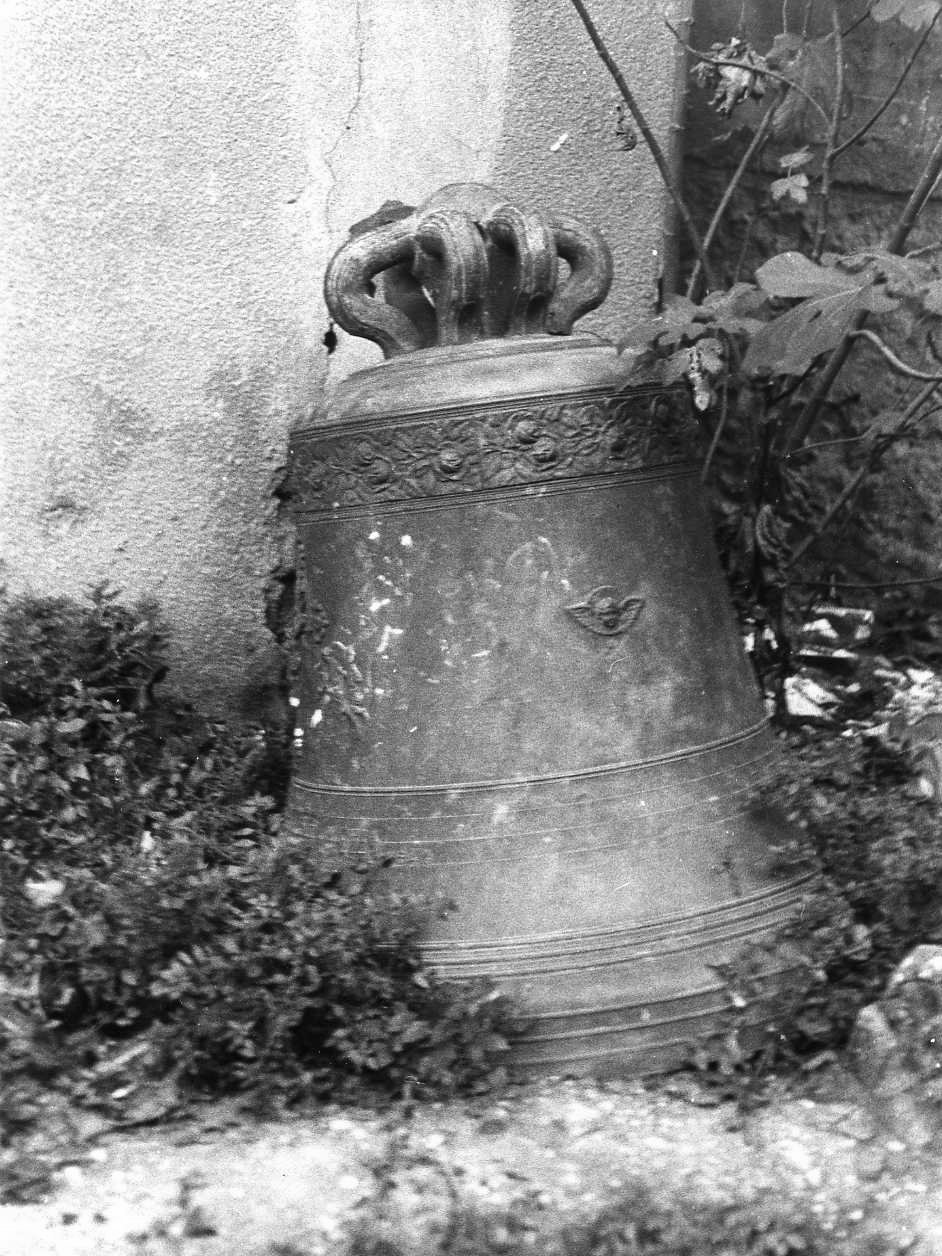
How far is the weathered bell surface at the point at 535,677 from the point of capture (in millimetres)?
2305

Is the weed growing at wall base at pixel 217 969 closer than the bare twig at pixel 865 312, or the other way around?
the weed growing at wall base at pixel 217 969

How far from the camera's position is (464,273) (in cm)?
252

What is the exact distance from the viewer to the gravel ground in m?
1.79

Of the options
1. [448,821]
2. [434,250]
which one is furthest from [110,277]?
[448,821]

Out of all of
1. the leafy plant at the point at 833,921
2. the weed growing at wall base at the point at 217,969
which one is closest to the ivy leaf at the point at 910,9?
the leafy plant at the point at 833,921

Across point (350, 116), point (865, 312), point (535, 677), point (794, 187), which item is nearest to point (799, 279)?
point (865, 312)

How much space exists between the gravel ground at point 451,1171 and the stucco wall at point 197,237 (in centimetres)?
142

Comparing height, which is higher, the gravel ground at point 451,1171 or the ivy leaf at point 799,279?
the ivy leaf at point 799,279

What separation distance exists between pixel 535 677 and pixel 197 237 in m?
1.40

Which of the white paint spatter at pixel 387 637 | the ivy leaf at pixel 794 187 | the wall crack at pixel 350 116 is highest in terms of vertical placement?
the wall crack at pixel 350 116

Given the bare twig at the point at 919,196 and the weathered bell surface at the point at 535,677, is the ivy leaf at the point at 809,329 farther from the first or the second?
the bare twig at the point at 919,196

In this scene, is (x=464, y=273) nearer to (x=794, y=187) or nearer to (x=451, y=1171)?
(x=794, y=187)

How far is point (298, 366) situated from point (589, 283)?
0.83 m

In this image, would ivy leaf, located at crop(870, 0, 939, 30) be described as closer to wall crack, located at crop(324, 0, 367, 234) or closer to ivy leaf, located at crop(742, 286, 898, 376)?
ivy leaf, located at crop(742, 286, 898, 376)
